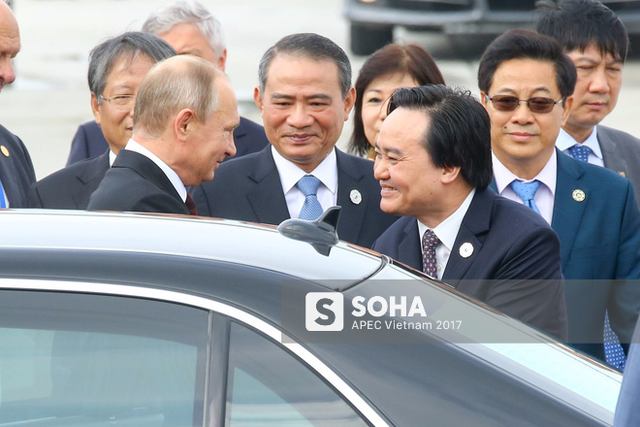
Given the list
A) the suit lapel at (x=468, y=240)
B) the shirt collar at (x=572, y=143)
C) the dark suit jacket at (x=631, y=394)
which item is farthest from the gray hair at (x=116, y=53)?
the dark suit jacket at (x=631, y=394)

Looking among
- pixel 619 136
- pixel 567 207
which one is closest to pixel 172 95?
A: pixel 567 207

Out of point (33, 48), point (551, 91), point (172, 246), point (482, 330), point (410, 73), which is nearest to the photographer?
point (172, 246)

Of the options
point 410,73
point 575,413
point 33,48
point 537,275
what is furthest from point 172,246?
point 33,48

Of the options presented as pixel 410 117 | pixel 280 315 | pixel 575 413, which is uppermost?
pixel 410 117

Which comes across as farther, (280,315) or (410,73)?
(410,73)

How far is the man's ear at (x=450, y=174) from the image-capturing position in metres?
3.33

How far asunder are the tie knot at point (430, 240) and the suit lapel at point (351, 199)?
1.99 ft

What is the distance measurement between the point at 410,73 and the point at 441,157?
1.49 meters

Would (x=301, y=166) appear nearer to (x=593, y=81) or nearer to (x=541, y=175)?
(x=541, y=175)

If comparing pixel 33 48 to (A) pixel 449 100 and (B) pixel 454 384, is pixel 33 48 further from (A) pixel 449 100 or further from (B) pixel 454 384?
(B) pixel 454 384

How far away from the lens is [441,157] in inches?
132

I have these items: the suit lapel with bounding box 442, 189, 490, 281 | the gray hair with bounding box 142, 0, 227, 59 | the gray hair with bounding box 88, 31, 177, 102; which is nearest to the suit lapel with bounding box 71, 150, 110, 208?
the gray hair with bounding box 88, 31, 177, 102

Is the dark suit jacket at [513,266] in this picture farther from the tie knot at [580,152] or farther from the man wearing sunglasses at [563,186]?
the tie knot at [580,152]

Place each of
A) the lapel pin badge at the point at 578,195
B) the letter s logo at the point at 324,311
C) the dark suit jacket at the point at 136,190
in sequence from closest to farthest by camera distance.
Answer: the letter s logo at the point at 324,311
the dark suit jacket at the point at 136,190
the lapel pin badge at the point at 578,195
